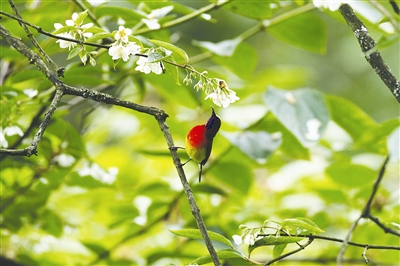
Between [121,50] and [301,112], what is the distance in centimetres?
46

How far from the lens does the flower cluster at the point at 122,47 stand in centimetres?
57

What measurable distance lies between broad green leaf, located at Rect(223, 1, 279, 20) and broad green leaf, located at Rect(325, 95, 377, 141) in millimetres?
234

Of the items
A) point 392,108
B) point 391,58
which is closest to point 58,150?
point 391,58

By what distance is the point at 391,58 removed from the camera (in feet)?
8.84

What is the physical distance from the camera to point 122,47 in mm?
570

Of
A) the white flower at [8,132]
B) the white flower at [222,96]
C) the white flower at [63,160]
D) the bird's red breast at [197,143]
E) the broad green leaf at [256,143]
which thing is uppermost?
the white flower at [63,160]

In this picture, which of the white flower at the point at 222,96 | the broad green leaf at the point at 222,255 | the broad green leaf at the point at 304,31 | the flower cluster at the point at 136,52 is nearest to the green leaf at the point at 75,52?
the flower cluster at the point at 136,52

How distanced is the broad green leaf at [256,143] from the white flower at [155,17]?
242 millimetres

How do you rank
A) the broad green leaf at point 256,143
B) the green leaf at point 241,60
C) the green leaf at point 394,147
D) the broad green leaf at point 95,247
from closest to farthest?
1. the green leaf at point 394,147
2. the broad green leaf at point 256,143
3. the broad green leaf at point 95,247
4. the green leaf at point 241,60

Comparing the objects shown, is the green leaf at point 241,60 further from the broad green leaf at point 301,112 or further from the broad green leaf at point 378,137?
the broad green leaf at point 378,137

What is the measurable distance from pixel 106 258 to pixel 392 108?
2.25m

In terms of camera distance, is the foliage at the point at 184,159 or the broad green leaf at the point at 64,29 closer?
the broad green leaf at the point at 64,29

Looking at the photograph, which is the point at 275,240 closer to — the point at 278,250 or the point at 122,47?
the point at 278,250

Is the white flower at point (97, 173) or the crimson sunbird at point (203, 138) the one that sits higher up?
the white flower at point (97, 173)
